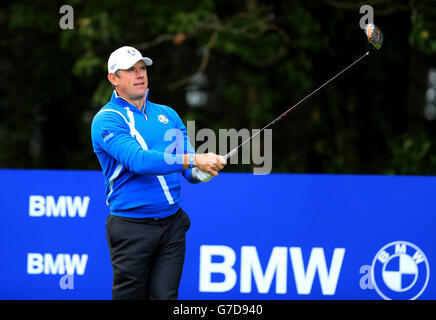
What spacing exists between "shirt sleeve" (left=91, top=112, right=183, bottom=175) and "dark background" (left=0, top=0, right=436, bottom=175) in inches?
203

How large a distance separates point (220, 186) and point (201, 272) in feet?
2.47

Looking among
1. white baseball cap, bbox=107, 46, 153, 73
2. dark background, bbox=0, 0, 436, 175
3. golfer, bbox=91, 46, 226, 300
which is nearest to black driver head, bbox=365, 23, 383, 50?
golfer, bbox=91, 46, 226, 300

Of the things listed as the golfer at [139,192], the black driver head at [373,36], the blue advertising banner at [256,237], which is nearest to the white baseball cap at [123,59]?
the golfer at [139,192]

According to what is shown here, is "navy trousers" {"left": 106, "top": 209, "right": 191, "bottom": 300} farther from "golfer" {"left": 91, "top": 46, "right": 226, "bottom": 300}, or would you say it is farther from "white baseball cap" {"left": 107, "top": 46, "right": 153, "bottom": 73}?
"white baseball cap" {"left": 107, "top": 46, "right": 153, "bottom": 73}

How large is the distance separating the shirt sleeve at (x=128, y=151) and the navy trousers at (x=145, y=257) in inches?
14.2

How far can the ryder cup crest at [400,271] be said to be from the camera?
540cm

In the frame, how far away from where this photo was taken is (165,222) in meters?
3.70

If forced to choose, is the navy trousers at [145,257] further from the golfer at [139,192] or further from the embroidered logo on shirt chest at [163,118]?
the embroidered logo on shirt chest at [163,118]

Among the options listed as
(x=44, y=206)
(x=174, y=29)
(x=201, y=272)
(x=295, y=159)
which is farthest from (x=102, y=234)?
(x=295, y=159)

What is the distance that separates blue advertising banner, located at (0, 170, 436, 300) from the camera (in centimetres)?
543

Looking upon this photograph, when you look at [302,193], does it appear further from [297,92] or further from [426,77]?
[426,77]

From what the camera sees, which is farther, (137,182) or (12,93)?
(12,93)
